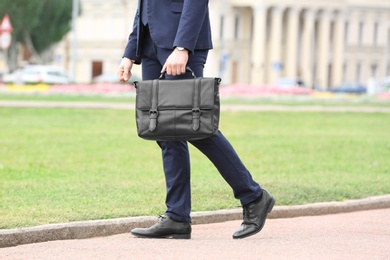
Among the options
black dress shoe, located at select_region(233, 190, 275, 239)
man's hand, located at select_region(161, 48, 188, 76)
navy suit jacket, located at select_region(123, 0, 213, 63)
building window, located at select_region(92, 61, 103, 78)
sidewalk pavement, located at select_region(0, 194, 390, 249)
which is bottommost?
building window, located at select_region(92, 61, 103, 78)

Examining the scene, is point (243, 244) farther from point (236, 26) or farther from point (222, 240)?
point (236, 26)

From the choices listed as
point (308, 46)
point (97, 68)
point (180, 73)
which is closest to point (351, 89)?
point (308, 46)

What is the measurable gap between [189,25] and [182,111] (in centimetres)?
58

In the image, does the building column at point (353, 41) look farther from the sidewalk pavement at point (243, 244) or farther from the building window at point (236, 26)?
the sidewalk pavement at point (243, 244)

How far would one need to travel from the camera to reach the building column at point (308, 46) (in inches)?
4277

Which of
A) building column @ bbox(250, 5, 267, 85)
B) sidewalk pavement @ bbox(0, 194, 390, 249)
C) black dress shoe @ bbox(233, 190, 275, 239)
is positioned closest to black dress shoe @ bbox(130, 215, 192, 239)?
black dress shoe @ bbox(233, 190, 275, 239)

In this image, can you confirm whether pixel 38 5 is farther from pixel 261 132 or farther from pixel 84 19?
pixel 261 132

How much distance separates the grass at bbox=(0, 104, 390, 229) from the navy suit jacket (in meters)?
1.68

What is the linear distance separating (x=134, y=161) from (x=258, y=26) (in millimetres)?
91468

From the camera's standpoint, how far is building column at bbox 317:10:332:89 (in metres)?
110

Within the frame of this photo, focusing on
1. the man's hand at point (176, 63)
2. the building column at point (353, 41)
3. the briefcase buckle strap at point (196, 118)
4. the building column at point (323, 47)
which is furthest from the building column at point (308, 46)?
the briefcase buckle strap at point (196, 118)

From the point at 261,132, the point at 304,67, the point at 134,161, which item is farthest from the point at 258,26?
the point at 134,161

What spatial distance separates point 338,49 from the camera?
112 m

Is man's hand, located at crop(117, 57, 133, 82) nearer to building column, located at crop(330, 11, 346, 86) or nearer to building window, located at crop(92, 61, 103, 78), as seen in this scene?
building window, located at crop(92, 61, 103, 78)
